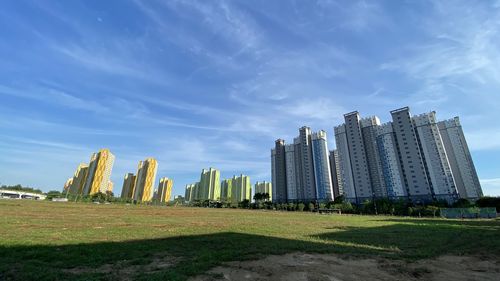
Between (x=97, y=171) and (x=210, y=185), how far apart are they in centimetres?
6756

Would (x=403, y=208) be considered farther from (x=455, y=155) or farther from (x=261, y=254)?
(x=261, y=254)

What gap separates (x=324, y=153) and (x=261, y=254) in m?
110

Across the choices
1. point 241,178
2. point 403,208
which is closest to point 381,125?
point 403,208

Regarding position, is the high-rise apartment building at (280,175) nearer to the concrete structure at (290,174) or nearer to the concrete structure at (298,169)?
the concrete structure at (290,174)

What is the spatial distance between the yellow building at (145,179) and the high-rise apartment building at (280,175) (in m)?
65.3

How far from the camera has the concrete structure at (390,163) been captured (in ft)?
295

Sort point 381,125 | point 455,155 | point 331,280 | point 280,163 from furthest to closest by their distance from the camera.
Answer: point 280,163 → point 381,125 → point 455,155 → point 331,280

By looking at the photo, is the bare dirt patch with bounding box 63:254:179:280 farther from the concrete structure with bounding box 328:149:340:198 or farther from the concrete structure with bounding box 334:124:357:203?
the concrete structure with bounding box 328:149:340:198

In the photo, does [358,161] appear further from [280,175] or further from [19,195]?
[19,195]

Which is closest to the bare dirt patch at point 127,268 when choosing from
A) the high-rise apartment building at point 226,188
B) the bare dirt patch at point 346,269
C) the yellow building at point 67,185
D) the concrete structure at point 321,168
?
the bare dirt patch at point 346,269

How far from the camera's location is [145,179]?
13625cm

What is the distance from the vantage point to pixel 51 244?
11.0m

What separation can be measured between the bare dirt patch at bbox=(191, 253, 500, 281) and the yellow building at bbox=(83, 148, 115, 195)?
428 feet

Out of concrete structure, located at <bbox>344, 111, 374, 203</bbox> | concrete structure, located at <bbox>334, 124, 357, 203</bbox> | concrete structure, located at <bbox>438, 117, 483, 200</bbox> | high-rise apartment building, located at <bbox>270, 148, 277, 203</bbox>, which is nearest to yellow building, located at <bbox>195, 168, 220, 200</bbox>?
high-rise apartment building, located at <bbox>270, 148, 277, 203</bbox>
